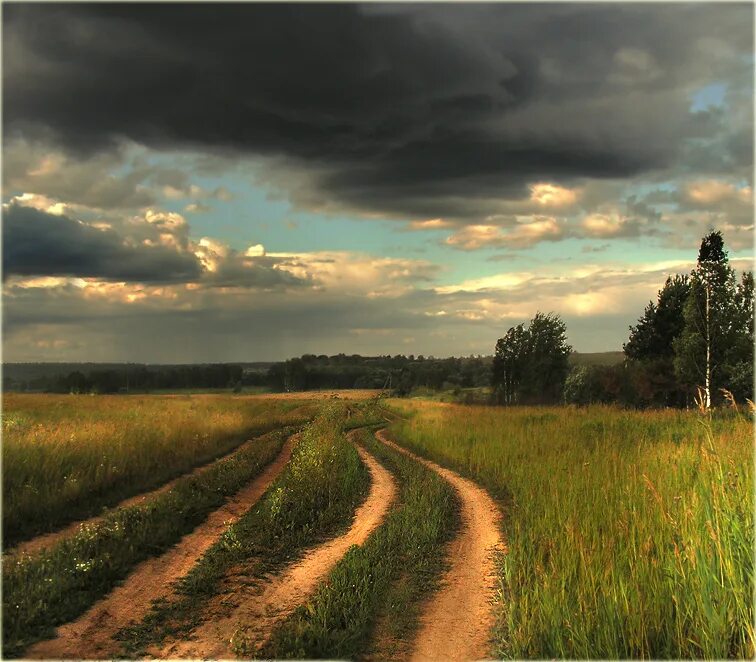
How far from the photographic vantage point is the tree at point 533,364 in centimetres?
8031

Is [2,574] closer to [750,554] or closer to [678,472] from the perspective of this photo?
[750,554]

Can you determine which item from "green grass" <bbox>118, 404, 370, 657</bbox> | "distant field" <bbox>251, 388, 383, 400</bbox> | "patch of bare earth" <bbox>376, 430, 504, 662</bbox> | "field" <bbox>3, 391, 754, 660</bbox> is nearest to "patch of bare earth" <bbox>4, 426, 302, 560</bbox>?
"field" <bbox>3, 391, 754, 660</bbox>

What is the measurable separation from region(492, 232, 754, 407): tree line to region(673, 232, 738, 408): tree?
0.18 feet

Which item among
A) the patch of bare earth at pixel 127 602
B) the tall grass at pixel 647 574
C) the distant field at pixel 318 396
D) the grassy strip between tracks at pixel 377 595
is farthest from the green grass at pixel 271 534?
the distant field at pixel 318 396

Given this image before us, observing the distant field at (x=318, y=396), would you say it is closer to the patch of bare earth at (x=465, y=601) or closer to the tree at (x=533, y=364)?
the tree at (x=533, y=364)

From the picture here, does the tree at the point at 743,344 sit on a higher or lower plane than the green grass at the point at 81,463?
higher

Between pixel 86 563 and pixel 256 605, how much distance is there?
2774 mm

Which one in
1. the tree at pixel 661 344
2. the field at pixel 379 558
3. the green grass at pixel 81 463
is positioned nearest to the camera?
the field at pixel 379 558

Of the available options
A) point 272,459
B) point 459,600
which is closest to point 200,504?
point 459,600

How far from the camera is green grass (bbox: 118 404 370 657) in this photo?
6.52 m

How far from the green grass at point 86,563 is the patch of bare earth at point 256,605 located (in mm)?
1648

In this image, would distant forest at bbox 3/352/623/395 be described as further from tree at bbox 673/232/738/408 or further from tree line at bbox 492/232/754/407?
tree at bbox 673/232/738/408

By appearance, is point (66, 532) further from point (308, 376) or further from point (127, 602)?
point (308, 376)

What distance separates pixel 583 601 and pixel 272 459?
16809 mm
